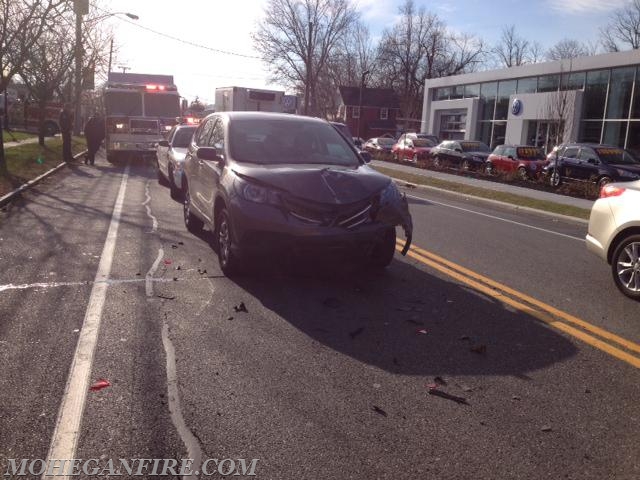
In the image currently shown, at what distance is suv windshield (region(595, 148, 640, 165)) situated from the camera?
20.5 meters

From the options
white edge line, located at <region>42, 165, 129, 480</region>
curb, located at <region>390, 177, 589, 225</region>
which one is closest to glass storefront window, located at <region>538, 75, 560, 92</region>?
curb, located at <region>390, 177, 589, 225</region>

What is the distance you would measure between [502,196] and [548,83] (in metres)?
23.6

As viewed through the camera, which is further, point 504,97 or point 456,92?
point 456,92

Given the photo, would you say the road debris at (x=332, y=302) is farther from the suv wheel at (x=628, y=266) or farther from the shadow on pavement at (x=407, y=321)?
the suv wheel at (x=628, y=266)

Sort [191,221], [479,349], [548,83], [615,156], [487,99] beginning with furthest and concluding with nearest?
[487,99], [548,83], [615,156], [191,221], [479,349]

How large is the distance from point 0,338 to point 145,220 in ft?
19.0

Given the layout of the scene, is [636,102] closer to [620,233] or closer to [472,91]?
[472,91]

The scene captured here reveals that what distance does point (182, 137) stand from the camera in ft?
46.9

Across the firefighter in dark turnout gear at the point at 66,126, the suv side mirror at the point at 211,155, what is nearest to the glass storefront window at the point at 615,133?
the firefighter in dark turnout gear at the point at 66,126

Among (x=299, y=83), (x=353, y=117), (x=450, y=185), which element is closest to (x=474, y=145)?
(x=450, y=185)

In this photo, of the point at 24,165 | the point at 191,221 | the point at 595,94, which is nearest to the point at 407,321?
the point at 191,221

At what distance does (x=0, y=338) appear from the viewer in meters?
4.77

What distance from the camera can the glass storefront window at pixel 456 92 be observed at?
1870 inches

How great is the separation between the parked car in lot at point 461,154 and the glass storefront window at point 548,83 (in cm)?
1044
